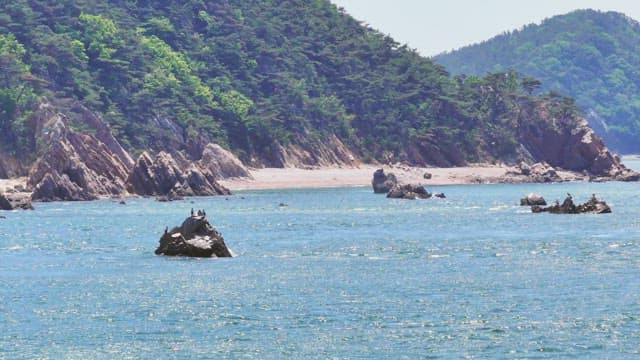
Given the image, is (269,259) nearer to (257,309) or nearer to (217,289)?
(217,289)

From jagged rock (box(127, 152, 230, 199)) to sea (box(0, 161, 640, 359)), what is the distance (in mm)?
37222

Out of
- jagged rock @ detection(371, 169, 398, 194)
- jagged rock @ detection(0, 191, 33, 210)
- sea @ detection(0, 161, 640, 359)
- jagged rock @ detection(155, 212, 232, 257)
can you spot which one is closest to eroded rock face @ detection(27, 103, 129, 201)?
jagged rock @ detection(0, 191, 33, 210)

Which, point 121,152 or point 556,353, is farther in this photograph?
point 121,152

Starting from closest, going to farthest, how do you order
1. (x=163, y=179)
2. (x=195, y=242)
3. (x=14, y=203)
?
1. (x=195, y=242)
2. (x=14, y=203)
3. (x=163, y=179)

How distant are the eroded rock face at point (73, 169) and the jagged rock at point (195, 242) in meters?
72.5

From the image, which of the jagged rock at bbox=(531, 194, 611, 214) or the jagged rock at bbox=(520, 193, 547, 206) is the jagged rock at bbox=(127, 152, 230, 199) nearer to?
the jagged rock at bbox=(520, 193, 547, 206)

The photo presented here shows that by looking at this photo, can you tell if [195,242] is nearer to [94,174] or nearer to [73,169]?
[73,169]

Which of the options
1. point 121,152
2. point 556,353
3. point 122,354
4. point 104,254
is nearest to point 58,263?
point 104,254

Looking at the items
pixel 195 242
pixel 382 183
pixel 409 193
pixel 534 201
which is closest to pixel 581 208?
pixel 534 201

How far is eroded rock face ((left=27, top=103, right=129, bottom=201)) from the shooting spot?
159 m

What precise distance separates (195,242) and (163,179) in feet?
263

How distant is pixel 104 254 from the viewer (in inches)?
3720

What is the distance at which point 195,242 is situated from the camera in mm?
87125

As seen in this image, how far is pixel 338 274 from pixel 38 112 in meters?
117
